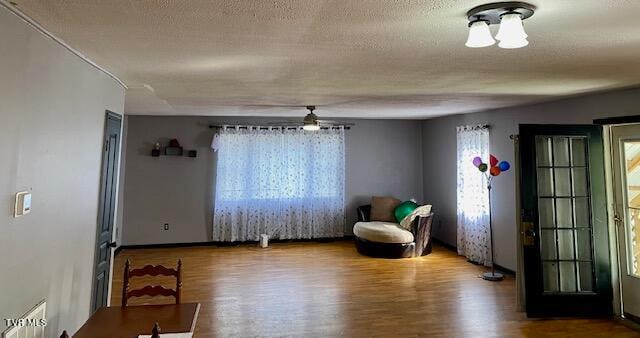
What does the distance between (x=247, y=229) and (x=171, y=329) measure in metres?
5.12

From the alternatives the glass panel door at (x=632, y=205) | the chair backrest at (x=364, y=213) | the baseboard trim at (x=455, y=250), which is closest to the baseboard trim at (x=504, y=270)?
the baseboard trim at (x=455, y=250)

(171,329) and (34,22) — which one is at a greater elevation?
(34,22)

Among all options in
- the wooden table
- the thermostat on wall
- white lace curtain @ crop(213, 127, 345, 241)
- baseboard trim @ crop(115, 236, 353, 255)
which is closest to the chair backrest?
white lace curtain @ crop(213, 127, 345, 241)

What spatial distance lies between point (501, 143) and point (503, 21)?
158 inches

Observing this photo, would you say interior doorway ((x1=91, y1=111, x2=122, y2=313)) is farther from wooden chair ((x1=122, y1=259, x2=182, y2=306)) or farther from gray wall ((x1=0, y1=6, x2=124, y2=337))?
wooden chair ((x1=122, y1=259, x2=182, y2=306))

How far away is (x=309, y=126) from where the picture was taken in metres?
4.80

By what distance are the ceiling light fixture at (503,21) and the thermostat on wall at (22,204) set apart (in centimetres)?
240

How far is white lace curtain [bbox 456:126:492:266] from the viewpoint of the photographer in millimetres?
5520

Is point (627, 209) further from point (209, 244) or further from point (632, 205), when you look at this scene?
point (209, 244)

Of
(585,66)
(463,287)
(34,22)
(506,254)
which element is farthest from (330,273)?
(34,22)

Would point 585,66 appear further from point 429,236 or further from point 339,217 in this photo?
point 339,217

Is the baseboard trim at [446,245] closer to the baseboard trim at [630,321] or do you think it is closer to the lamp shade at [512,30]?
the baseboard trim at [630,321]

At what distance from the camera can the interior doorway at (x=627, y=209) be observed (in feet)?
11.8

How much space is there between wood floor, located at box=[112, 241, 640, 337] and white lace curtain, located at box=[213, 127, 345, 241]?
2.56 feet
